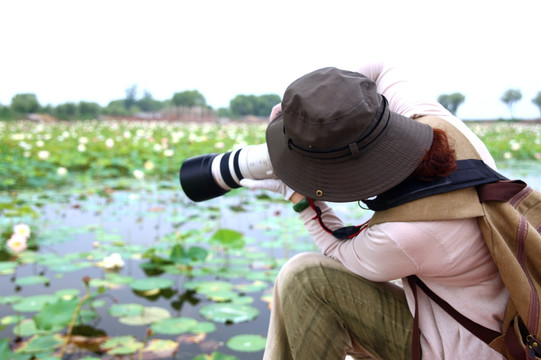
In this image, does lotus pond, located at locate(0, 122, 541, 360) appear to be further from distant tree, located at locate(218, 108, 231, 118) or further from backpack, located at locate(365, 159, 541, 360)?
distant tree, located at locate(218, 108, 231, 118)

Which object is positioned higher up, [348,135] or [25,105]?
[25,105]

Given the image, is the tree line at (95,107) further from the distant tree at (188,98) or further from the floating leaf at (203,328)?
the floating leaf at (203,328)

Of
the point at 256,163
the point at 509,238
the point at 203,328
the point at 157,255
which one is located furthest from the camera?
the point at 157,255

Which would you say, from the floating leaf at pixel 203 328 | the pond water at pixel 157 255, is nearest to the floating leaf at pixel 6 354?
the pond water at pixel 157 255

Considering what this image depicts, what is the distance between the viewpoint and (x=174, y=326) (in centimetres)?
122

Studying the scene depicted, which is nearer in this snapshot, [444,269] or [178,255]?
[444,269]

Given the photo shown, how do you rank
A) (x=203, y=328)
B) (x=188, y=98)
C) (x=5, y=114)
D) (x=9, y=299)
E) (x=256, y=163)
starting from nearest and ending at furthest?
(x=256, y=163) < (x=203, y=328) < (x=9, y=299) < (x=5, y=114) < (x=188, y=98)

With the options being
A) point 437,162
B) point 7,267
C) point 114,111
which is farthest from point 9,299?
point 114,111

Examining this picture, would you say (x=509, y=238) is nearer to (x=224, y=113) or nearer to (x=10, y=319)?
(x=10, y=319)

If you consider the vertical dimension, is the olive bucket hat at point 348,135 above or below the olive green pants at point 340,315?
above

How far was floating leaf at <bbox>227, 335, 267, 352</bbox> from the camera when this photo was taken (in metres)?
1.14

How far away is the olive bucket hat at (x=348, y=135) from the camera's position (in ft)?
2.03

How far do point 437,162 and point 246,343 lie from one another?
76 centimetres

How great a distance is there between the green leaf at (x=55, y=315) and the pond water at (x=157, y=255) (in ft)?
0.30
